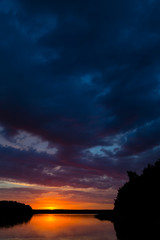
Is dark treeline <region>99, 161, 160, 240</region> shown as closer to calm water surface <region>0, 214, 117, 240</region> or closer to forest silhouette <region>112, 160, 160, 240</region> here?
forest silhouette <region>112, 160, 160, 240</region>

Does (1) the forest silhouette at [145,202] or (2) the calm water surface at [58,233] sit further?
(1) the forest silhouette at [145,202]

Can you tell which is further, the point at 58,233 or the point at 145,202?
the point at 145,202

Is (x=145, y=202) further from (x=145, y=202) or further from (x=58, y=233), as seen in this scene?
(x=58, y=233)

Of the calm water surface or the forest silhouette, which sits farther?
the forest silhouette

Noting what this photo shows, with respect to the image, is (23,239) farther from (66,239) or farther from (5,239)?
(66,239)

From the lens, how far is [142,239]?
4834 cm

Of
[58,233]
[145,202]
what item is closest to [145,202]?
[145,202]

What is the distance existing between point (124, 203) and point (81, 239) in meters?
61.6

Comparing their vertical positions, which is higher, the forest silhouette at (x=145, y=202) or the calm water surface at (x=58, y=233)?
the forest silhouette at (x=145, y=202)

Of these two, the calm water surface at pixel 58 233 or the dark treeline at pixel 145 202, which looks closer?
the calm water surface at pixel 58 233

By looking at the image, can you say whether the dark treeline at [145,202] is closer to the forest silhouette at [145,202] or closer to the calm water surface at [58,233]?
the forest silhouette at [145,202]

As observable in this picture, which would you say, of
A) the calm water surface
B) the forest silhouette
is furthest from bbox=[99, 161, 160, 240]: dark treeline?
the calm water surface

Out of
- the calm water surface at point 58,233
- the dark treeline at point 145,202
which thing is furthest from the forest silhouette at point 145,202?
the calm water surface at point 58,233

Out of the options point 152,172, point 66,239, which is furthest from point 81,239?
point 152,172
